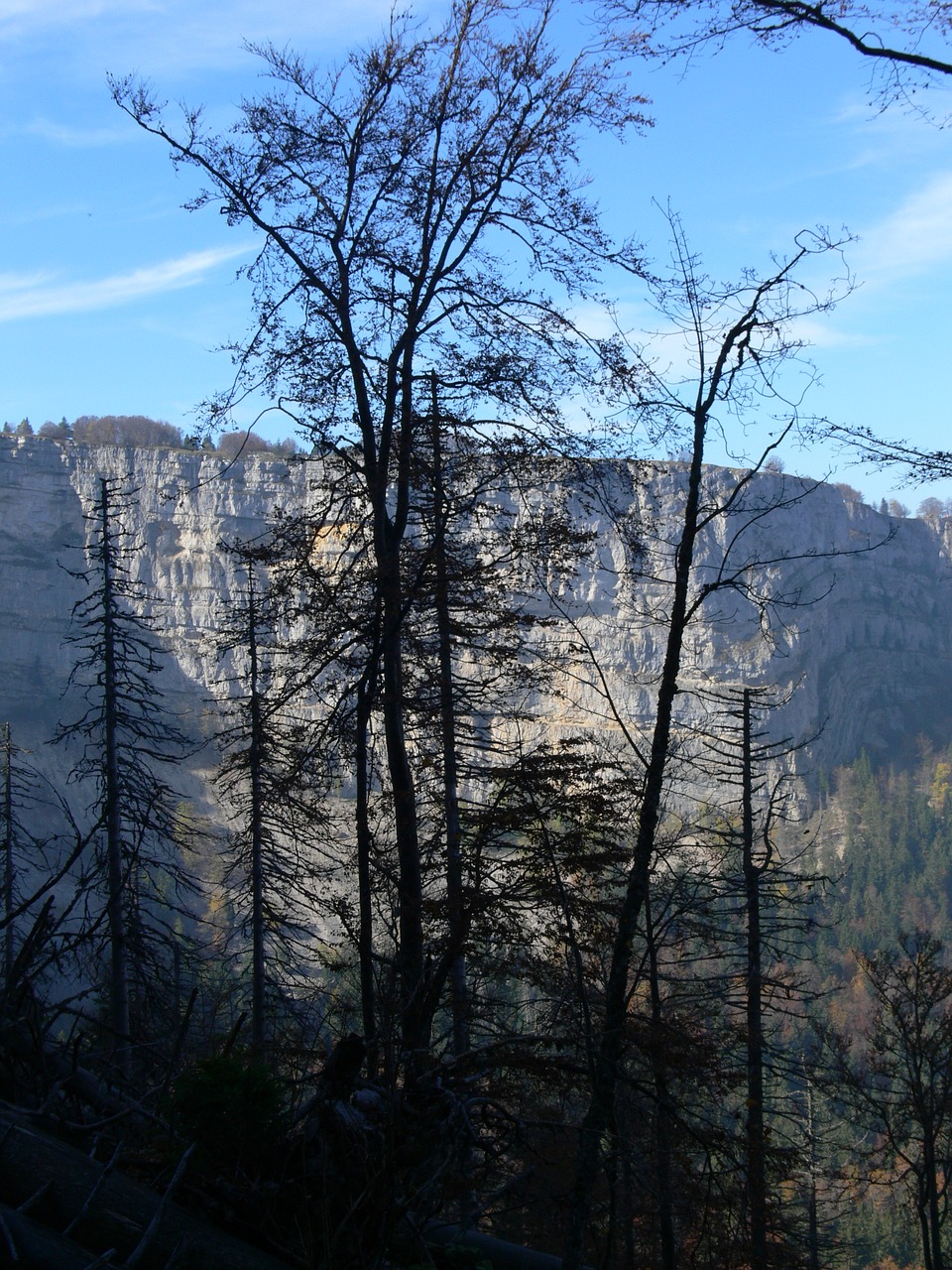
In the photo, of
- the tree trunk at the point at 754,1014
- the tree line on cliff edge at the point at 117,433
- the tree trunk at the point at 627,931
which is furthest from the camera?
the tree line on cliff edge at the point at 117,433

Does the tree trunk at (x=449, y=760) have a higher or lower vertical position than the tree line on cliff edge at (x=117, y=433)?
lower

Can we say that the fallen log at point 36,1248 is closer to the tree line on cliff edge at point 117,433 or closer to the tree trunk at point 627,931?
the tree trunk at point 627,931

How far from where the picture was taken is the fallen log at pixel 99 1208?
3.80 m

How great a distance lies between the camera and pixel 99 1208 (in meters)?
3.84

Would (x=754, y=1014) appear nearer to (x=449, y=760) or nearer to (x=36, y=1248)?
(x=449, y=760)

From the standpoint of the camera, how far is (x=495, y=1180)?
21.4 ft

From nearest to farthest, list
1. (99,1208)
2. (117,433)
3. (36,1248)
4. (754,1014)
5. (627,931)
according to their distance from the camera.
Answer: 1. (36,1248)
2. (99,1208)
3. (627,931)
4. (754,1014)
5. (117,433)

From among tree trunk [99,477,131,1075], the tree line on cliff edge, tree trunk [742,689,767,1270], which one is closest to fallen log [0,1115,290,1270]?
tree trunk [742,689,767,1270]

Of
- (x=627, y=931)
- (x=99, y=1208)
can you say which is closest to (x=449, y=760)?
(x=627, y=931)

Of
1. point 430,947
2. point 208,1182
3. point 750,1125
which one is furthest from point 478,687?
point 208,1182

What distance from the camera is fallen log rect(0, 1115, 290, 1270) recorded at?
3.80 m

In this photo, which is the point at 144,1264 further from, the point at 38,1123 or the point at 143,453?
the point at 143,453

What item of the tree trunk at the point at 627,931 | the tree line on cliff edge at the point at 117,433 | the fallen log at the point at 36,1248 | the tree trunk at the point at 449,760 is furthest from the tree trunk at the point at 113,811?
the tree line on cliff edge at the point at 117,433

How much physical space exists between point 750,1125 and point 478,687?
224 inches
